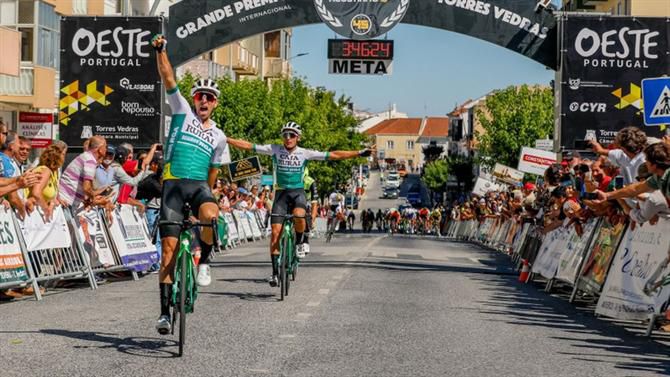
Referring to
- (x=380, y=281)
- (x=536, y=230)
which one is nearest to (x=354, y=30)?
(x=536, y=230)

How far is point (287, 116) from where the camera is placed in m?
79.7

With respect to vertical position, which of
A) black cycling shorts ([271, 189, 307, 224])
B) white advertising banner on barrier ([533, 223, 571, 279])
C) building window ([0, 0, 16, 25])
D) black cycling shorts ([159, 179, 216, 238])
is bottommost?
white advertising banner on barrier ([533, 223, 571, 279])

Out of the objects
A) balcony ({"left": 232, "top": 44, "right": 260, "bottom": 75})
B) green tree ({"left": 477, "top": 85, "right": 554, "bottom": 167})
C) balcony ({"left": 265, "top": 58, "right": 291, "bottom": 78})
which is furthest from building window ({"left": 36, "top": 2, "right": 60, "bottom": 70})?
green tree ({"left": 477, "top": 85, "right": 554, "bottom": 167})

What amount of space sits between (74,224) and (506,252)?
64.8 feet

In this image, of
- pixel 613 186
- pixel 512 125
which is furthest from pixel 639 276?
pixel 512 125

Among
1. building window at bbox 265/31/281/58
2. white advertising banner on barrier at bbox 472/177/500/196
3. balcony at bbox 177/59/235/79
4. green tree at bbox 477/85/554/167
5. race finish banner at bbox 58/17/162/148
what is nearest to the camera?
race finish banner at bbox 58/17/162/148

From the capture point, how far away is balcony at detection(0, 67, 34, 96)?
123ft

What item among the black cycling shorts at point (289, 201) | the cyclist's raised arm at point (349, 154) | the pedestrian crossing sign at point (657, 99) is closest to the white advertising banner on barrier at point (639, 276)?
the cyclist's raised arm at point (349, 154)

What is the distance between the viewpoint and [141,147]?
25328mm

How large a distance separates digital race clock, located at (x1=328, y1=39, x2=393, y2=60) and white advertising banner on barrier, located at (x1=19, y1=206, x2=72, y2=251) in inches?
450

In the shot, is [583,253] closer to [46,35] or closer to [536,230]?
[536,230]

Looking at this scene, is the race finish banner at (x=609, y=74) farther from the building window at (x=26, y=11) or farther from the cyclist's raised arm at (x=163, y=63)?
the building window at (x=26, y=11)

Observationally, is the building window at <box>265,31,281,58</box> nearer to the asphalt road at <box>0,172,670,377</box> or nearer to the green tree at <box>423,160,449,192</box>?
the green tree at <box>423,160,449,192</box>

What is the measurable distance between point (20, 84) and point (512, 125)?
66.5 metres
